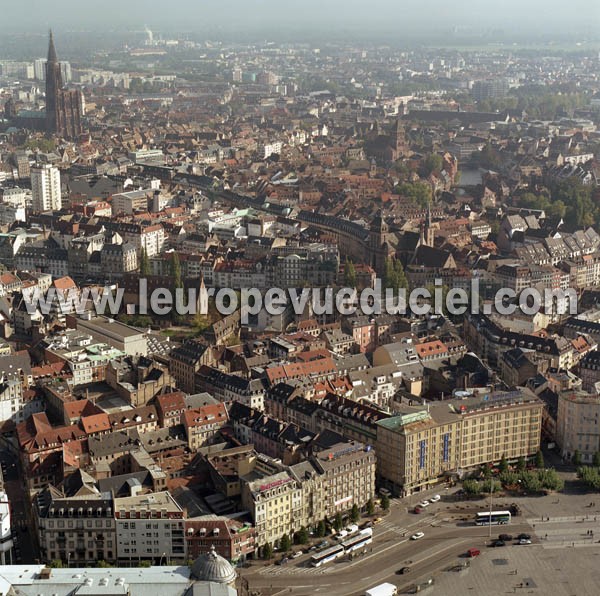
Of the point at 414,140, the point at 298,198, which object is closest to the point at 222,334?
the point at 298,198

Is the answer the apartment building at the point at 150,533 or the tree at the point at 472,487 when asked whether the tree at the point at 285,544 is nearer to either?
the apartment building at the point at 150,533

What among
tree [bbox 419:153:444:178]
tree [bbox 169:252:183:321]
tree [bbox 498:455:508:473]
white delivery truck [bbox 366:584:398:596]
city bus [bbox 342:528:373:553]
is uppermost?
tree [bbox 419:153:444:178]

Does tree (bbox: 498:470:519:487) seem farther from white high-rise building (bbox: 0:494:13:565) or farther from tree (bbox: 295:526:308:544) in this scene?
white high-rise building (bbox: 0:494:13:565)

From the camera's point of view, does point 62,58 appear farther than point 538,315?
Yes

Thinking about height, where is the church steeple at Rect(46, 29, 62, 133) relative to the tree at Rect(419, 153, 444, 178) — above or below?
above

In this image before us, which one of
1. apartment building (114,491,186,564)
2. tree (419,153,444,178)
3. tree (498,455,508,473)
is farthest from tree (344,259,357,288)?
tree (419,153,444,178)

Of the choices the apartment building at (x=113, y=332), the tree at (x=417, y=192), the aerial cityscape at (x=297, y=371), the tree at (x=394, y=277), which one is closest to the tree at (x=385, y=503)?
the aerial cityscape at (x=297, y=371)

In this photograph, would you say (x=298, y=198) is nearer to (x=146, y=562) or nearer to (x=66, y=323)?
(x=66, y=323)
